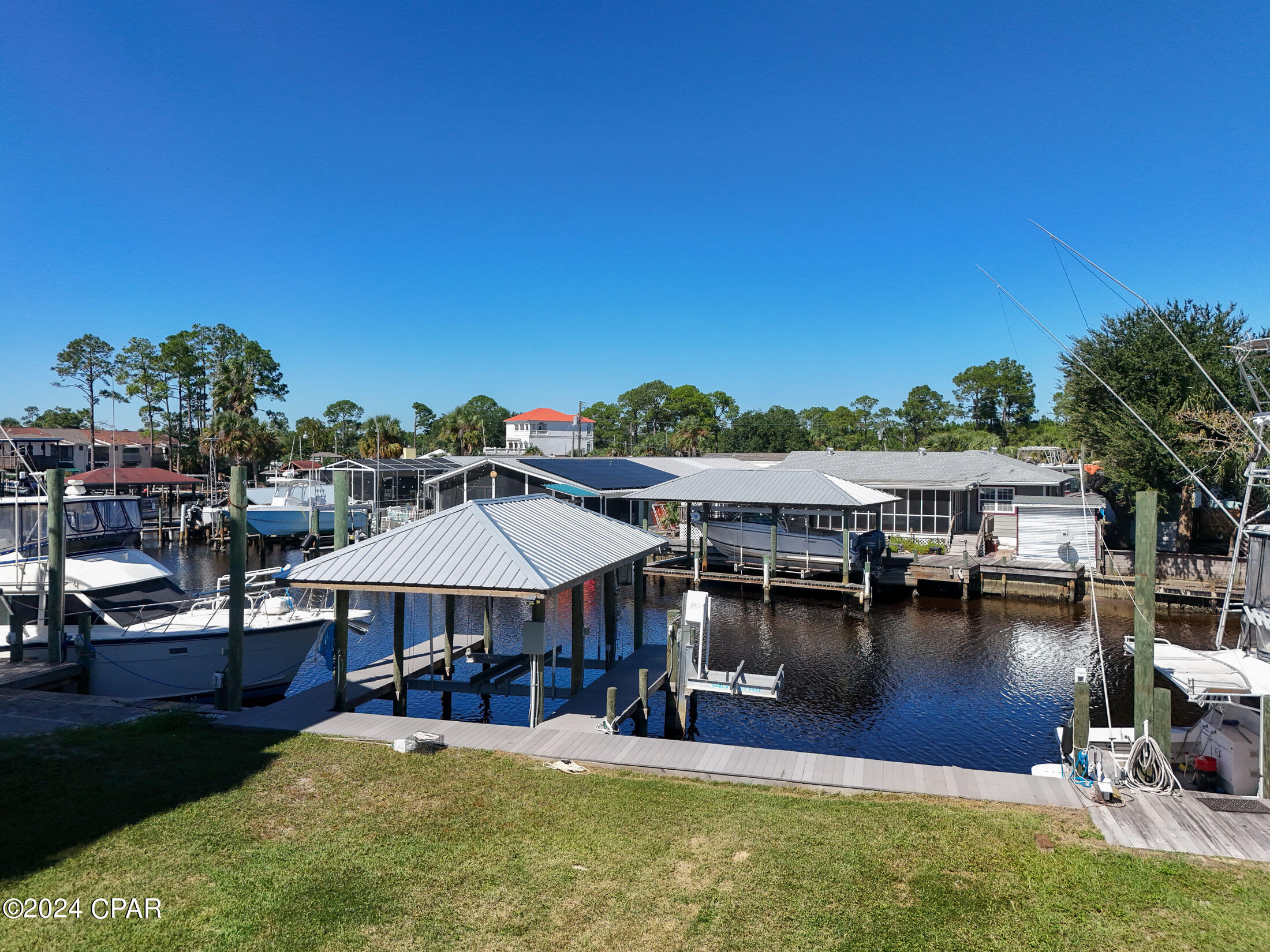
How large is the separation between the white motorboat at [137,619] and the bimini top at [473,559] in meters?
3.37

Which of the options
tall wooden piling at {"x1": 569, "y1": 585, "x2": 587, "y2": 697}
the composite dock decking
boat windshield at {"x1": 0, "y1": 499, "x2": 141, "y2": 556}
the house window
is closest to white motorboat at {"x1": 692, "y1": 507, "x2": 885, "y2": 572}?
the house window

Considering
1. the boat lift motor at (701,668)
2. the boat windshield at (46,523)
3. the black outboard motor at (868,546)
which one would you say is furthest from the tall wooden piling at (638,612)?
the black outboard motor at (868,546)

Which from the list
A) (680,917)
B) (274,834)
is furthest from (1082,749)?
(274,834)

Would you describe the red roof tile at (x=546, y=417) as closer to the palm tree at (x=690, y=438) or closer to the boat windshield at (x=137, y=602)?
the palm tree at (x=690, y=438)

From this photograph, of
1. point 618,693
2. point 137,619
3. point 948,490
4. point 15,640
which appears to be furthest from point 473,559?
point 948,490

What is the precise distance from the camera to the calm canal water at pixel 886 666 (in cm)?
1536

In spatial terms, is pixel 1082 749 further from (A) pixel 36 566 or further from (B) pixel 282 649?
(A) pixel 36 566

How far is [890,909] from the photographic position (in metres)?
7.00

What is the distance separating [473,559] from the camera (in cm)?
1278

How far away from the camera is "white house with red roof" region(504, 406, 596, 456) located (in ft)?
420

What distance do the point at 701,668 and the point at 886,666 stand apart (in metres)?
7.63

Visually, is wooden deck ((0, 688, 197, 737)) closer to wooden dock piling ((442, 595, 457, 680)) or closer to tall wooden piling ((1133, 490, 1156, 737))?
wooden dock piling ((442, 595, 457, 680))

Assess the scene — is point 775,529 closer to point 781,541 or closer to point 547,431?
point 781,541

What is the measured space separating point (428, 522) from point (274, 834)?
6634 mm
